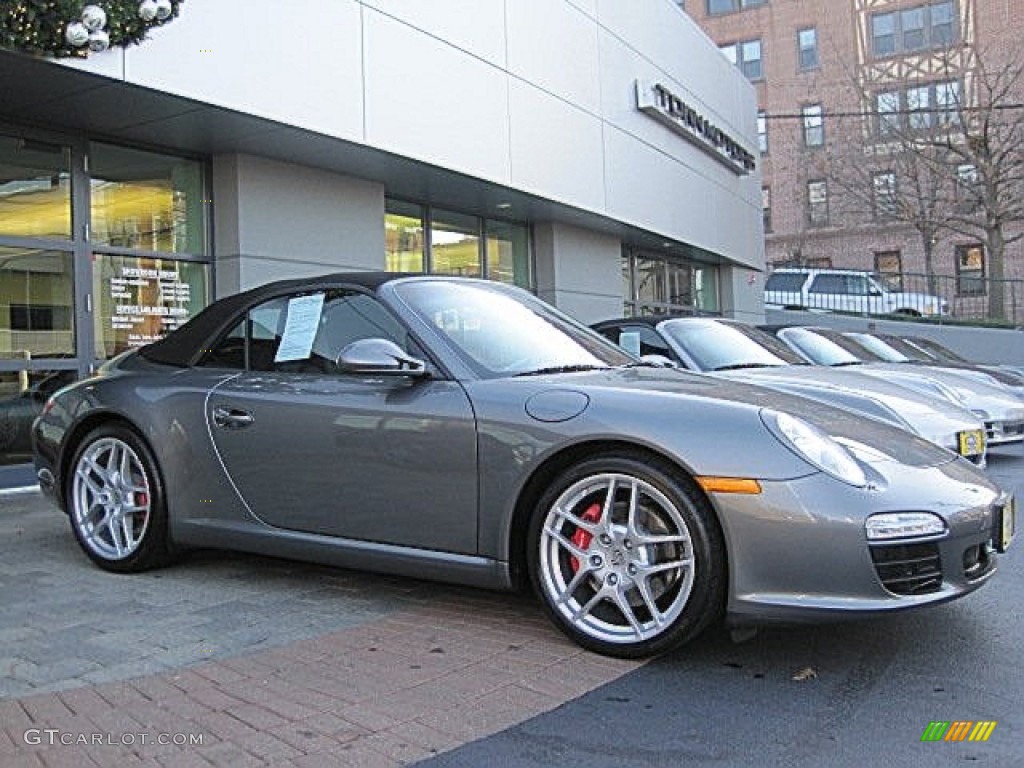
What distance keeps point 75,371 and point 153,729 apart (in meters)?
6.02

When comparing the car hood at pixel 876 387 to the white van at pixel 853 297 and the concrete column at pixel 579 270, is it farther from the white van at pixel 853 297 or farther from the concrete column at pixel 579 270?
the white van at pixel 853 297

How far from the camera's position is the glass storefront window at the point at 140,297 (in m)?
8.29

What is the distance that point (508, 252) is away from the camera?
44.3 ft

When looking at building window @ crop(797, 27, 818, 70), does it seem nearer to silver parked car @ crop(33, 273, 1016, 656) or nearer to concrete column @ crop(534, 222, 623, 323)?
concrete column @ crop(534, 222, 623, 323)

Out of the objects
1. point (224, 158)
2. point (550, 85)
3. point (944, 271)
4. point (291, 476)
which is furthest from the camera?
point (944, 271)

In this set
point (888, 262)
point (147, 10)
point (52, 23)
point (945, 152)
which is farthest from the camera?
point (888, 262)

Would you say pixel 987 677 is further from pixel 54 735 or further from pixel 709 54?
pixel 709 54

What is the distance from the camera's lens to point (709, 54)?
61.5 ft

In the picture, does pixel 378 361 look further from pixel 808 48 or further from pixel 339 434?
pixel 808 48

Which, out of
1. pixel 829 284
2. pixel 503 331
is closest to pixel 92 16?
pixel 503 331

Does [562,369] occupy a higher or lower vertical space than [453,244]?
lower

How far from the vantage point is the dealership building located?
25.0ft

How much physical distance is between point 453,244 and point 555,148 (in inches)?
72.2

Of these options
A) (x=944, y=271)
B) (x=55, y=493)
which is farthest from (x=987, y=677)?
(x=944, y=271)
